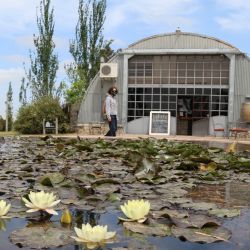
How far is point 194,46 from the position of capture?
54.2ft

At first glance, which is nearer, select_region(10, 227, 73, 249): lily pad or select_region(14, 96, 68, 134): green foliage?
select_region(10, 227, 73, 249): lily pad

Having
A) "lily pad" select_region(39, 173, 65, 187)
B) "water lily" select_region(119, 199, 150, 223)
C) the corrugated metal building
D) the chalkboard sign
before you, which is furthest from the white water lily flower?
the corrugated metal building

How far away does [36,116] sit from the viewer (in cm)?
1683

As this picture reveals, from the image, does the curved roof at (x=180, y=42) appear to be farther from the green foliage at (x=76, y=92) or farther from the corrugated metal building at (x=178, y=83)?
the green foliage at (x=76, y=92)

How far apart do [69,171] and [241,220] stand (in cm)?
158

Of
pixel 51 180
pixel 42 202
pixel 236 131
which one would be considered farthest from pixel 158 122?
pixel 42 202

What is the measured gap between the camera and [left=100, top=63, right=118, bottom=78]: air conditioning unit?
16.6m

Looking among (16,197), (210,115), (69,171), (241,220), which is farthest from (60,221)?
(210,115)

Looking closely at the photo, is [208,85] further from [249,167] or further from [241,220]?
[241,220]

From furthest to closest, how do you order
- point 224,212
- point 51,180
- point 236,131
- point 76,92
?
1. point 76,92
2. point 236,131
3. point 51,180
4. point 224,212

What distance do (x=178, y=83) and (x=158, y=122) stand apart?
67.0 inches

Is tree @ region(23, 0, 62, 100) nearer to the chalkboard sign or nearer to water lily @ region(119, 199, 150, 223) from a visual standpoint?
the chalkboard sign

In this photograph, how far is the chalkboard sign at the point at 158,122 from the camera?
54.2 ft

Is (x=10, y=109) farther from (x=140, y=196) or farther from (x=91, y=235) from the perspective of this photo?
(x=91, y=235)
